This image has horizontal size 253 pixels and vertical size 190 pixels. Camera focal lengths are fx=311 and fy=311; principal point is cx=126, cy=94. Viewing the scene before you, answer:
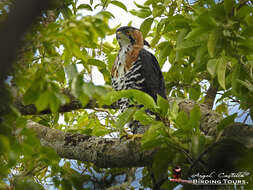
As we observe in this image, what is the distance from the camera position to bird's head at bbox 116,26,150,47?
3824 mm

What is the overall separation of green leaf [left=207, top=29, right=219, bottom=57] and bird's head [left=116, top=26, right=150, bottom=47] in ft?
7.03

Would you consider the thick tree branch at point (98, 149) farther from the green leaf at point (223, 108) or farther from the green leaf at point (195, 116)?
the green leaf at point (223, 108)

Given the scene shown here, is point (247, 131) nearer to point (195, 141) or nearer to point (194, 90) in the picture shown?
point (195, 141)

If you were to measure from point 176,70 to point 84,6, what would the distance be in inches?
44.8

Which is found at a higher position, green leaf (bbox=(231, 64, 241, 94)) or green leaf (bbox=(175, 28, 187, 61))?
green leaf (bbox=(175, 28, 187, 61))

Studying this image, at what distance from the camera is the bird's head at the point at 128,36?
3.82 meters

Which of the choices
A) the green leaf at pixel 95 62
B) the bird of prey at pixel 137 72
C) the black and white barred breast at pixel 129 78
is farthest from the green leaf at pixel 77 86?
the black and white barred breast at pixel 129 78

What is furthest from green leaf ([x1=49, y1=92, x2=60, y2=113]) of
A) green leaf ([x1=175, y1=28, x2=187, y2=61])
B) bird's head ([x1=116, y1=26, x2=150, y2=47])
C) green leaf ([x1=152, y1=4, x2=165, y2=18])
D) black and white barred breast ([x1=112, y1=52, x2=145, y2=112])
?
bird's head ([x1=116, y1=26, x2=150, y2=47])

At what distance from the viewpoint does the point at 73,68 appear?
128 centimetres

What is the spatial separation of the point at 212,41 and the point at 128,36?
7.20 feet

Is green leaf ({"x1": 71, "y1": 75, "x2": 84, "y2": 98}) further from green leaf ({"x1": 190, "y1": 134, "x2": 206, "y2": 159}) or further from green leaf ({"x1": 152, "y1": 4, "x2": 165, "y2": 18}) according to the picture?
green leaf ({"x1": 152, "y1": 4, "x2": 165, "y2": 18})

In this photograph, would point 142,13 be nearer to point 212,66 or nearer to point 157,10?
point 157,10

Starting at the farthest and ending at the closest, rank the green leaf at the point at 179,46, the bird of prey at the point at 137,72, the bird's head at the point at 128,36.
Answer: the bird's head at the point at 128,36 → the bird of prey at the point at 137,72 → the green leaf at the point at 179,46

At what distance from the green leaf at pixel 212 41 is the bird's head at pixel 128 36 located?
2142 millimetres
